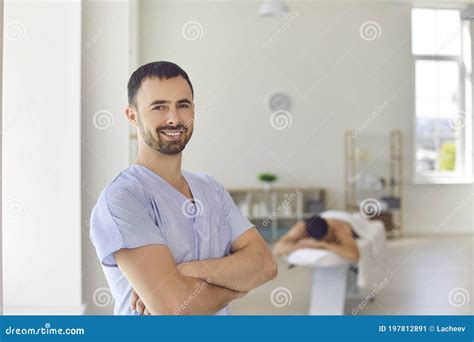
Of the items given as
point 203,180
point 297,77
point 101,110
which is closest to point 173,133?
point 203,180

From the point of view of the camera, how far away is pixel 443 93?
145 cm

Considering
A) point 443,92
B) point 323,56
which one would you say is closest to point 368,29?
point 323,56

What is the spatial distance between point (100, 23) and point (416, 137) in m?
0.94

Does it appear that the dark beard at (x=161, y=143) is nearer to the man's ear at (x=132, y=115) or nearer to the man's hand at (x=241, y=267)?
the man's ear at (x=132, y=115)

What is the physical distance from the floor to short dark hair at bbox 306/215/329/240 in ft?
0.74

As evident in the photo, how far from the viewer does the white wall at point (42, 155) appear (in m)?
1.15

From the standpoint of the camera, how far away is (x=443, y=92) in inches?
57.1

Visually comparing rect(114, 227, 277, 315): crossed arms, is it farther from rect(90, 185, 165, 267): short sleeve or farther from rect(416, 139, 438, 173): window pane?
rect(416, 139, 438, 173): window pane

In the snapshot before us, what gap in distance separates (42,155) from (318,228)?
90 cm

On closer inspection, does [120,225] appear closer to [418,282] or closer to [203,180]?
[203,180]

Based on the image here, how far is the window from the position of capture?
1332mm

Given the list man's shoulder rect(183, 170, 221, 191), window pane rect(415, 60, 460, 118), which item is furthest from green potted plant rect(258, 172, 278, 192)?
man's shoulder rect(183, 170, 221, 191)

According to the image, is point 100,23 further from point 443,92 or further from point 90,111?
point 443,92
